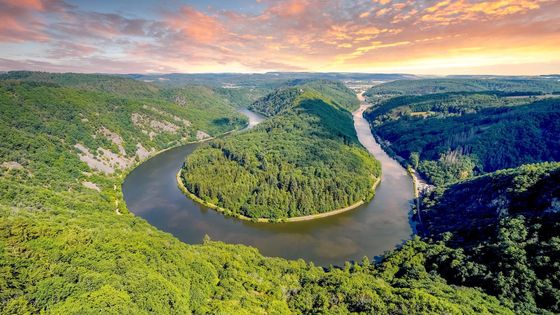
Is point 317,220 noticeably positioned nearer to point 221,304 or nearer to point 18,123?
point 221,304

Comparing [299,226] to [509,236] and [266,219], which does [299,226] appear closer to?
[266,219]

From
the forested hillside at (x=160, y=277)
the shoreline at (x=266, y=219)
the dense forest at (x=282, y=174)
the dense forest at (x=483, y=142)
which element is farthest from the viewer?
the dense forest at (x=483, y=142)

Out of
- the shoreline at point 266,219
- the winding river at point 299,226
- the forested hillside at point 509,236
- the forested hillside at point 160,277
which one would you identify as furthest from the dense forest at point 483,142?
the forested hillside at point 160,277

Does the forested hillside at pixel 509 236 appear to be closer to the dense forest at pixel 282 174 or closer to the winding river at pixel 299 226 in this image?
the winding river at pixel 299 226

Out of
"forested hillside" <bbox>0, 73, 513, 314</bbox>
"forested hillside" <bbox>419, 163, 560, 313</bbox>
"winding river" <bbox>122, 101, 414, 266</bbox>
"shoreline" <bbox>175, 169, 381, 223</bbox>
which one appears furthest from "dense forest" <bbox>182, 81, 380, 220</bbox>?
"forested hillside" <bbox>0, 73, 513, 314</bbox>

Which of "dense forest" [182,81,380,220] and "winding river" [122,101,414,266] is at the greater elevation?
"dense forest" [182,81,380,220]

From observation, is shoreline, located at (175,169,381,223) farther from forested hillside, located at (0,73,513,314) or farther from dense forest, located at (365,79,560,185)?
dense forest, located at (365,79,560,185)
